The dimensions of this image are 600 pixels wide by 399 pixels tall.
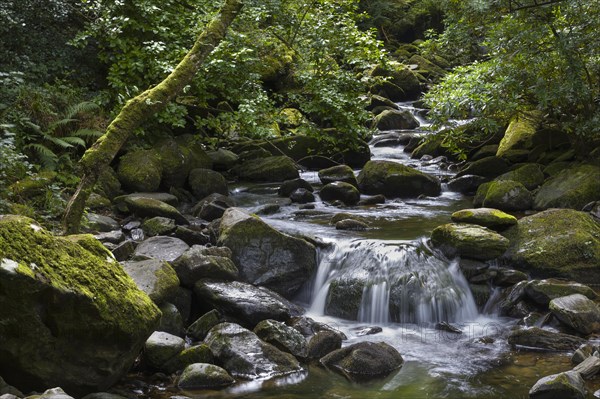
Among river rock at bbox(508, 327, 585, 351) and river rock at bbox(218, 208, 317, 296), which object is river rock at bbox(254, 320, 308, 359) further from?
river rock at bbox(508, 327, 585, 351)

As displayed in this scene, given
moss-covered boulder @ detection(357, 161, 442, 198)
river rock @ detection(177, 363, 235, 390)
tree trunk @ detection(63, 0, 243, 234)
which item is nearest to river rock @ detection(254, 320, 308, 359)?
river rock @ detection(177, 363, 235, 390)

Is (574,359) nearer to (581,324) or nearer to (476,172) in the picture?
(581,324)

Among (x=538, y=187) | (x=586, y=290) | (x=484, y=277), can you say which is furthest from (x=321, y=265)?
(x=538, y=187)

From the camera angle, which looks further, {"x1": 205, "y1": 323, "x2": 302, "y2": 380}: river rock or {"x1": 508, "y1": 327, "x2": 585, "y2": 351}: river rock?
{"x1": 508, "y1": 327, "x2": 585, "y2": 351}: river rock

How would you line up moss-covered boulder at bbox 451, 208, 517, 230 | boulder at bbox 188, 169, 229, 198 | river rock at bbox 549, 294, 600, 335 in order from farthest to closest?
boulder at bbox 188, 169, 229, 198
moss-covered boulder at bbox 451, 208, 517, 230
river rock at bbox 549, 294, 600, 335

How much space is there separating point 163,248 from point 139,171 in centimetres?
399

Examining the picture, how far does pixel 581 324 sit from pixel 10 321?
21.4 feet

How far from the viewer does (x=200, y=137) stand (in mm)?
14125

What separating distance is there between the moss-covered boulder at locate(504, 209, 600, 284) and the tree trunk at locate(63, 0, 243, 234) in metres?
6.02

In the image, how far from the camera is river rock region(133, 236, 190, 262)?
8.64 m

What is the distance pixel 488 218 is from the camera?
33.5ft

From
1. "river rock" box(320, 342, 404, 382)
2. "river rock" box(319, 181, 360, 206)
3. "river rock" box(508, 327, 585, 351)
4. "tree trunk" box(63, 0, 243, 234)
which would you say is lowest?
"river rock" box(320, 342, 404, 382)

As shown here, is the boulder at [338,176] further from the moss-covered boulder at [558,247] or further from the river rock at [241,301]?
the river rock at [241,301]

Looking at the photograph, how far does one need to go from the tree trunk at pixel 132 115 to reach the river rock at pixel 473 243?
5.10 metres
